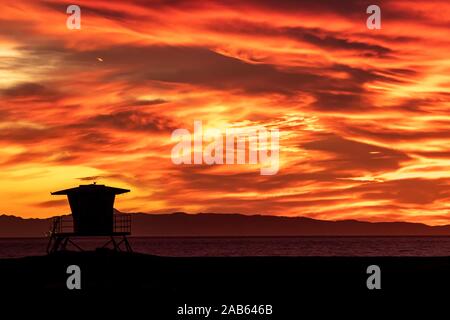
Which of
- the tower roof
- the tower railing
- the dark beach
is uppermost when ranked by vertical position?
the tower roof

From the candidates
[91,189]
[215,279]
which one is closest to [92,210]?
[91,189]

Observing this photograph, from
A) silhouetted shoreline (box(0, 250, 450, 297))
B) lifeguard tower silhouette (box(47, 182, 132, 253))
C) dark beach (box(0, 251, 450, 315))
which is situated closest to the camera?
dark beach (box(0, 251, 450, 315))

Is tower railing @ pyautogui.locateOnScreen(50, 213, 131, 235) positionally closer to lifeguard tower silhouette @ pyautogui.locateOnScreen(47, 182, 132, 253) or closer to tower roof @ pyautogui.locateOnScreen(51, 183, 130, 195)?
lifeguard tower silhouette @ pyautogui.locateOnScreen(47, 182, 132, 253)

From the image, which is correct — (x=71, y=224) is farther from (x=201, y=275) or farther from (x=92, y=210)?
(x=201, y=275)

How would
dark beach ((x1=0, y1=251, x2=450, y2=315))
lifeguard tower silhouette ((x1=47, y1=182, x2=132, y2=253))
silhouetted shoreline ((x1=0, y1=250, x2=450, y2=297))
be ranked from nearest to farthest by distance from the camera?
dark beach ((x1=0, y1=251, x2=450, y2=315)) < silhouetted shoreline ((x1=0, y1=250, x2=450, y2=297)) < lifeguard tower silhouette ((x1=47, y1=182, x2=132, y2=253))

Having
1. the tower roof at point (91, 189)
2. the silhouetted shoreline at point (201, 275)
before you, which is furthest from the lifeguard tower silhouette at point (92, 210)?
the silhouetted shoreline at point (201, 275)

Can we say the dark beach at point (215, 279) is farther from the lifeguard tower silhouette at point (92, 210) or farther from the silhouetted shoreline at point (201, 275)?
the lifeguard tower silhouette at point (92, 210)

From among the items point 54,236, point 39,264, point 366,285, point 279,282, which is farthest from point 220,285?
point 54,236

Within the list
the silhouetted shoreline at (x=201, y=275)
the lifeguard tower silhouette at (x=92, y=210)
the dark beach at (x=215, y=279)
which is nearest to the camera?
the dark beach at (x=215, y=279)

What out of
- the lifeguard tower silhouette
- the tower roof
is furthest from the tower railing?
the tower roof

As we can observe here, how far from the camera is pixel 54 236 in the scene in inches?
2404

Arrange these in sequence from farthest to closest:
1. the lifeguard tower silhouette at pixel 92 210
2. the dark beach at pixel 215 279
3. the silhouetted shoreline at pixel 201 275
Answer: the lifeguard tower silhouette at pixel 92 210, the silhouetted shoreline at pixel 201 275, the dark beach at pixel 215 279
